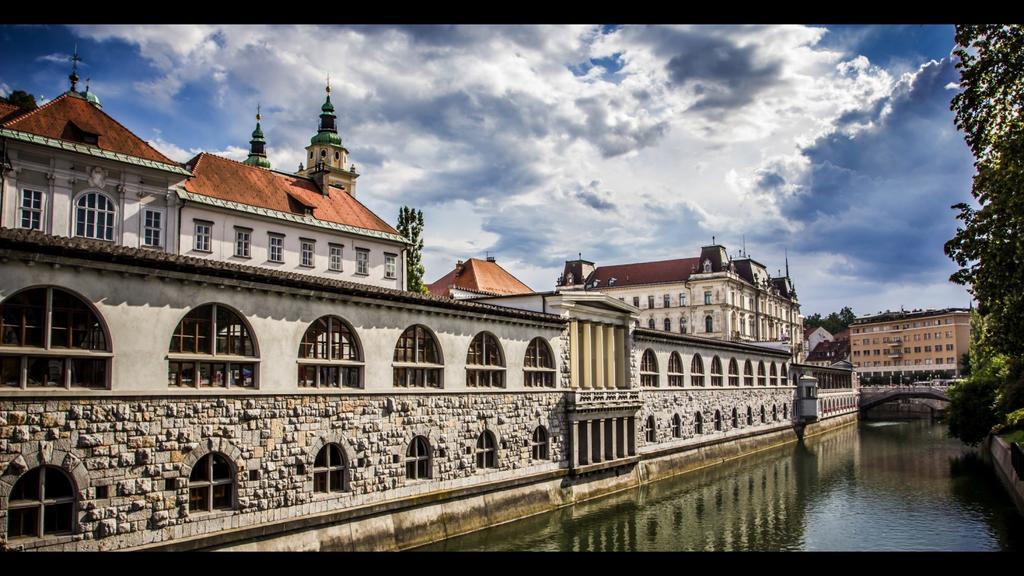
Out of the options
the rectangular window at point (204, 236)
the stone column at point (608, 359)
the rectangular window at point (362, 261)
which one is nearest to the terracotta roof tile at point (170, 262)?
the stone column at point (608, 359)

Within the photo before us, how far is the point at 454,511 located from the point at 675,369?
2437 centimetres

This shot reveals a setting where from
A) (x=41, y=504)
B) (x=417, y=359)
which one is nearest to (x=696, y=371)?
(x=417, y=359)

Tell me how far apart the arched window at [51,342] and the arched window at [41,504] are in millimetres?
1975

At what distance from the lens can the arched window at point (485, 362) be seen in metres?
30.5

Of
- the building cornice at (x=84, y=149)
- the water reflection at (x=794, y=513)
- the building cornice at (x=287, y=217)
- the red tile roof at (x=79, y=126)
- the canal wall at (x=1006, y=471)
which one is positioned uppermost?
the red tile roof at (x=79, y=126)

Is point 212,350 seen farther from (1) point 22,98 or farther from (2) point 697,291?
(2) point 697,291

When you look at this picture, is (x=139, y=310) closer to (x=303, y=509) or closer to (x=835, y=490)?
(x=303, y=509)

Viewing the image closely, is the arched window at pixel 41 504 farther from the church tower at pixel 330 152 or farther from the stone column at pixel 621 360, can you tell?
the church tower at pixel 330 152

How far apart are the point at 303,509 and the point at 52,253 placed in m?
9.52

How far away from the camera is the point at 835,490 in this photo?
41.8m

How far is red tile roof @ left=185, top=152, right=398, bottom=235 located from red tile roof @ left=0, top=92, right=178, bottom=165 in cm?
346

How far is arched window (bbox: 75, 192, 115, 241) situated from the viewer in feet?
125

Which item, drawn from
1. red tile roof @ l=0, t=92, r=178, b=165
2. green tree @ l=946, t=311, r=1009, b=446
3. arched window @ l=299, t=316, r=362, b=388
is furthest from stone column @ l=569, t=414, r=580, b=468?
green tree @ l=946, t=311, r=1009, b=446
